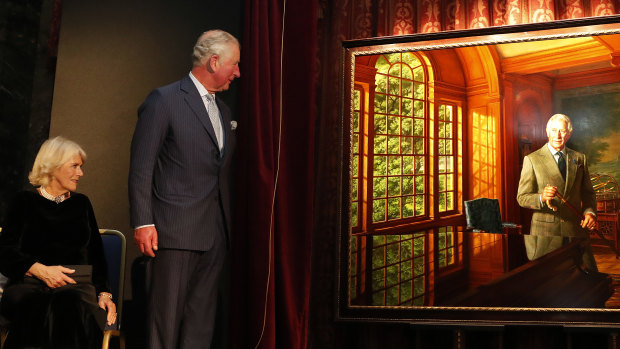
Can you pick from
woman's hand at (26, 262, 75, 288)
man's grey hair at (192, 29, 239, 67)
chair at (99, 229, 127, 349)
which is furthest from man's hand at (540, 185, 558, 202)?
woman's hand at (26, 262, 75, 288)

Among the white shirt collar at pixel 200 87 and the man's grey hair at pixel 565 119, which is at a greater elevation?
the white shirt collar at pixel 200 87

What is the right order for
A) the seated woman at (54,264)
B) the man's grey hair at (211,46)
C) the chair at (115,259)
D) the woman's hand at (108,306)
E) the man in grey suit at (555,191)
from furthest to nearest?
1. the man in grey suit at (555,191)
2. the chair at (115,259)
3. the man's grey hair at (211,46)
4. the woman's hand at (108,306)
5. the seated woman at (54,264)

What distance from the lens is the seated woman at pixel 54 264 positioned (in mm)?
1919

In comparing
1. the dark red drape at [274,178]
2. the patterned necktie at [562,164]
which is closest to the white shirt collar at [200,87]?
the dark red drape at [274,178]

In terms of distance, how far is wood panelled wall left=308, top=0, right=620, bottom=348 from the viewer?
256 cm

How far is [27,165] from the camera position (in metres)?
2.74

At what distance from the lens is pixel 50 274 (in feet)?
6.47

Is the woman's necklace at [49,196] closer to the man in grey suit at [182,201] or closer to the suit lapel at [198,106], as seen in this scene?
the man in grey suit at [182,201]

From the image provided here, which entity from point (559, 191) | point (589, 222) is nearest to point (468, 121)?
point (559, 191)

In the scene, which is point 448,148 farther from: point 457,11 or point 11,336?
point 11,336

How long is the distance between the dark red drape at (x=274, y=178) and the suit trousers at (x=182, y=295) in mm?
443

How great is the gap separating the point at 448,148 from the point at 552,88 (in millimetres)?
567

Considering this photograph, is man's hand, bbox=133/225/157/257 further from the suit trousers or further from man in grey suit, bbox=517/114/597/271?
man in grey suit, bbox=517/114/597/271

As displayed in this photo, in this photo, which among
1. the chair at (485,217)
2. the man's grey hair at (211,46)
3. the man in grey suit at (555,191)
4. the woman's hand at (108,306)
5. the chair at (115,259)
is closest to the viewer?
the woman's hand at (108,306)
